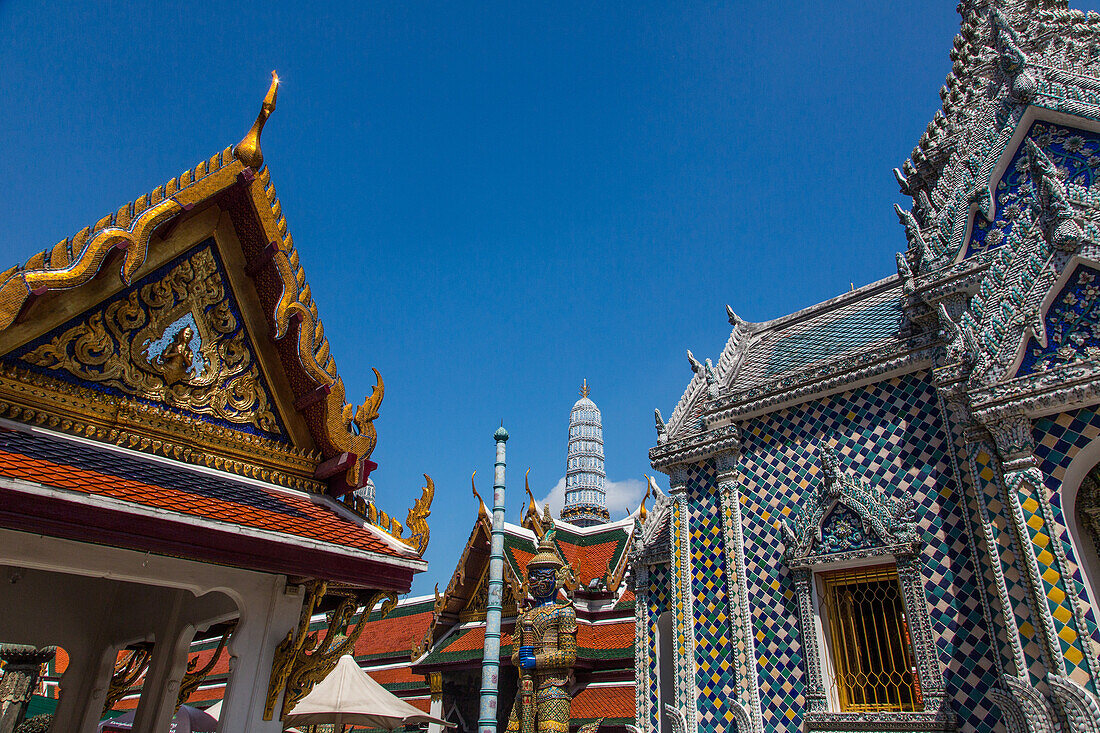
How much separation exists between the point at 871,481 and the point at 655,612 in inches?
150

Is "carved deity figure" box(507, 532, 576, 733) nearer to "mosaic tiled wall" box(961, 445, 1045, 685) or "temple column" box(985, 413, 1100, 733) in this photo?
"mosaic tiled wall" box(961, 445, 1045, 685)

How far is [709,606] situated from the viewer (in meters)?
8.89

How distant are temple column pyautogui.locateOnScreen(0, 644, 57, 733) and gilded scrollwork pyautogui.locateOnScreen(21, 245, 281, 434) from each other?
27.6ft

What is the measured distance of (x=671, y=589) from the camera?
31.0 feet

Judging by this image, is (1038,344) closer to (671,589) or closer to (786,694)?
(786,694)

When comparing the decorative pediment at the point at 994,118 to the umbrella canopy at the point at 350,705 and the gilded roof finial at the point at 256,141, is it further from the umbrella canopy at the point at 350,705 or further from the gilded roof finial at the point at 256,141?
the umbrella canopy at the point at 350,705

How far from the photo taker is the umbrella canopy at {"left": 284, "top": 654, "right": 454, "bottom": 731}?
27.6 feet

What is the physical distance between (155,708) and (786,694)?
6215mm

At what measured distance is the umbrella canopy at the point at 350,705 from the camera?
332 inches

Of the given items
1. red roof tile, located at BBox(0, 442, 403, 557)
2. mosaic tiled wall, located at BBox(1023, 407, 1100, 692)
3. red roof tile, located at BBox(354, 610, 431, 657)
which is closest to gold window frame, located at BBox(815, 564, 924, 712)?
mosaic tiled wall, located at BBox(1023, 407, 1100, 692)

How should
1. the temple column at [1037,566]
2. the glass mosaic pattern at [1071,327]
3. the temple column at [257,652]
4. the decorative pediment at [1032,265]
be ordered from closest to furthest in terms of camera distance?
the temple column at [257,652]
the temple column at [1037,566]
the glass mosaic pattern at [1071,327]
the decorative pediment at [1032,265]

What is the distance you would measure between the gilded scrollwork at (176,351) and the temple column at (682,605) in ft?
19.6

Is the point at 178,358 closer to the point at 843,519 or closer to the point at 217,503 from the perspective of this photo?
the point at 217,503

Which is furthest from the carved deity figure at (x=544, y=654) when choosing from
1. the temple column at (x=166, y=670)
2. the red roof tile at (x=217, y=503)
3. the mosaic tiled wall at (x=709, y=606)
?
the red roof tile at (x=217, y=503)
